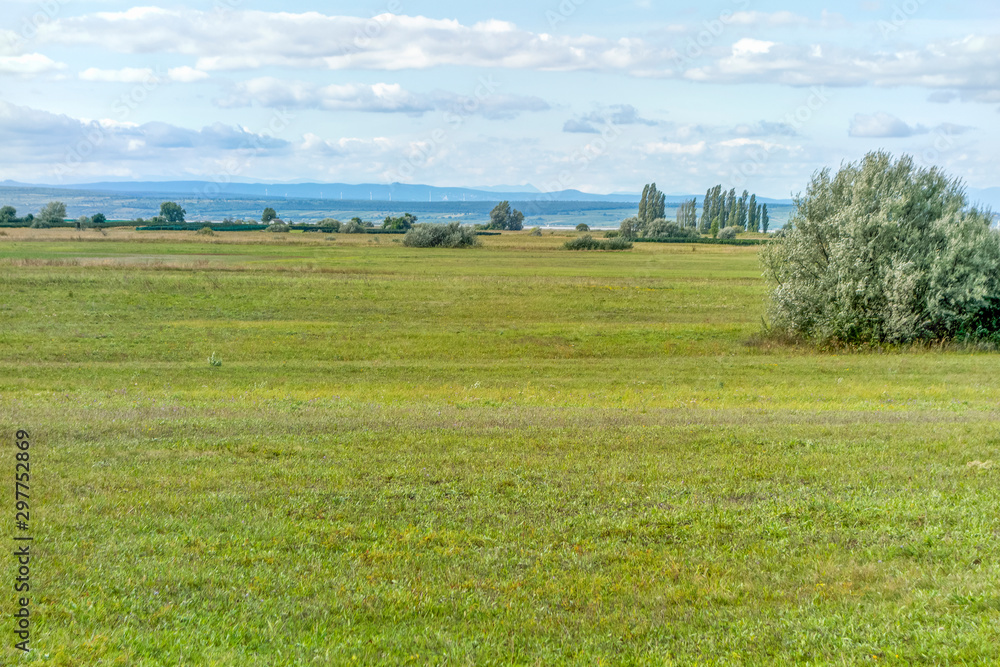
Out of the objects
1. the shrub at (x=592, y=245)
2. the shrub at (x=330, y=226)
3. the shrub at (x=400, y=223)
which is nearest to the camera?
the shrub at (x=592, y=245)

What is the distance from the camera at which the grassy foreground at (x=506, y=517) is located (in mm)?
7355

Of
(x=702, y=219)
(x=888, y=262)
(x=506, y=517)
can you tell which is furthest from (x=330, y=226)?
(x=506, y=517)

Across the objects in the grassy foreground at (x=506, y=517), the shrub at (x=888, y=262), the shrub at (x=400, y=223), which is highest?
the shrub at (x=400, y=223)

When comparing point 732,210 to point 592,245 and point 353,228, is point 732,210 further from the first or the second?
point 353,228

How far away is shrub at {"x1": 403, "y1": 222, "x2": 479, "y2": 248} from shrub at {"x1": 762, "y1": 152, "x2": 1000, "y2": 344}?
274ft

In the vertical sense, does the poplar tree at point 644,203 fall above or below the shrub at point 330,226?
above

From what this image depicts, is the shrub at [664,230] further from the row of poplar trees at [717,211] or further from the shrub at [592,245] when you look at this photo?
the shrub at [592,245]

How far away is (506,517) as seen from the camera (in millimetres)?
10789

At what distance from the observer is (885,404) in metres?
21.7

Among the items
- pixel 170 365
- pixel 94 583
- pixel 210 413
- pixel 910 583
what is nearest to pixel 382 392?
pixel 210 413

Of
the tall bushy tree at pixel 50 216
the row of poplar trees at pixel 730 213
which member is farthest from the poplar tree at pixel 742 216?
the tall bushy tree at pixel 50 216

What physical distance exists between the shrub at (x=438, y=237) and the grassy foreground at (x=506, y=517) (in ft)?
300

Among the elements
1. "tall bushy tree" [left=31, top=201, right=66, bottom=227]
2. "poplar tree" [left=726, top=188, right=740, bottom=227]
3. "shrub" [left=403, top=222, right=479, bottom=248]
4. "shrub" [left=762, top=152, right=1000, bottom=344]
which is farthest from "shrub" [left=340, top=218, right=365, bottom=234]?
"shrub" [left=762, top=152, right=1000, bottom=344]

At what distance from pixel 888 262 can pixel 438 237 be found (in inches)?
3510
